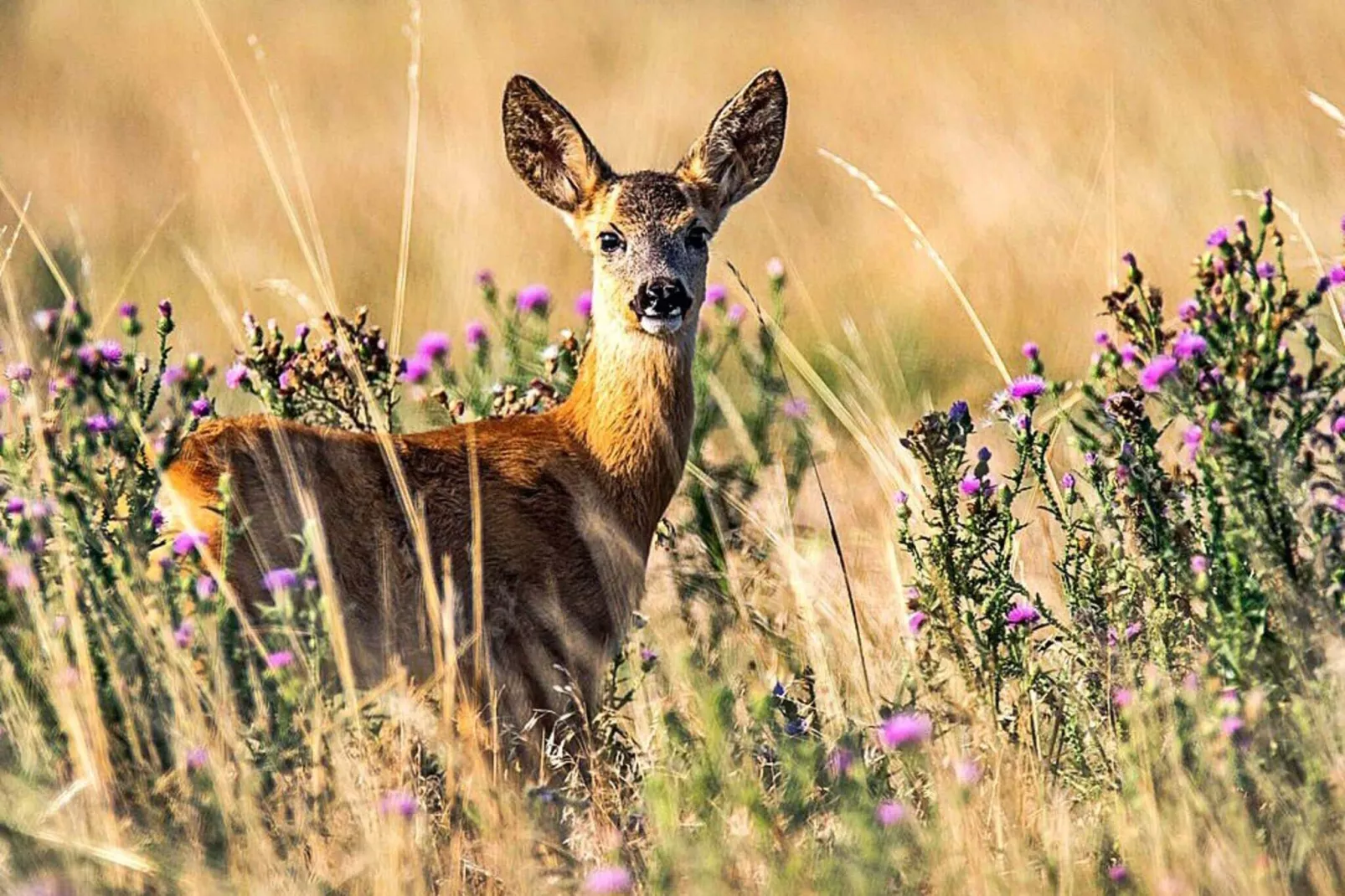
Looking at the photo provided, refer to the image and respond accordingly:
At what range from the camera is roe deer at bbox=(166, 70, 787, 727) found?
185 inches

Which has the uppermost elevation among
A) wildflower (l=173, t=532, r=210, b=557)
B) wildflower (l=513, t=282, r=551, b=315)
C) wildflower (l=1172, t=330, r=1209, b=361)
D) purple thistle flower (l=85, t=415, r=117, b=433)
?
wildflower (l=513, t=282, r=551, b=315)

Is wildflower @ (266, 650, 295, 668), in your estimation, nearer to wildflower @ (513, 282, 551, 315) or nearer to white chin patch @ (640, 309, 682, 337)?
white chin patch @ (640, 309, 682, 337)

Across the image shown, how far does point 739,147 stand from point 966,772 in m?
2.82

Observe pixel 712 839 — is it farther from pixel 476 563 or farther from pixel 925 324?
pixel 925 324

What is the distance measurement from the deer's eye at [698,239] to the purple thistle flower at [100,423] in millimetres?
1939

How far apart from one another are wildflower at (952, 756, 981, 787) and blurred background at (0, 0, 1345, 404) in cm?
408

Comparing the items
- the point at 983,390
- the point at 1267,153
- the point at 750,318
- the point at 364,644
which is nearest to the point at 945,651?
the point at 364,644

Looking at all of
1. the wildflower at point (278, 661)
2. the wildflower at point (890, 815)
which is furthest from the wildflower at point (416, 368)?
the wildflower at point (890, 815)

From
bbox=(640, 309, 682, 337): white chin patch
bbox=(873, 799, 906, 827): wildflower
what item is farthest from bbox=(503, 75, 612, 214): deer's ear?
bbox=(873, 799, 906, 827): wildflower

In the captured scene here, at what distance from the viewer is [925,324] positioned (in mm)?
10320

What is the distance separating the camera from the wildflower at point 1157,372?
→ 152 inches

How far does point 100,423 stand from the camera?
168 inches

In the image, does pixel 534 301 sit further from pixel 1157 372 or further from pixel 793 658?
pixel 1157 372

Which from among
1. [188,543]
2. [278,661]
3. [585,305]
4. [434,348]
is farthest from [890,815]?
[585,305]
